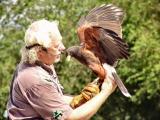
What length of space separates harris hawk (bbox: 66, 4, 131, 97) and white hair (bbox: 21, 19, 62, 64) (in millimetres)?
240

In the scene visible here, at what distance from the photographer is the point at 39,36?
419cm

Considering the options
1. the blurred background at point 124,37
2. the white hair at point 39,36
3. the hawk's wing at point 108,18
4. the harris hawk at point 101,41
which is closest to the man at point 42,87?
the white hair at point 39,36

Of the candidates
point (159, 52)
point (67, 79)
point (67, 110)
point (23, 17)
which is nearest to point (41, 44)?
point (67, 110)

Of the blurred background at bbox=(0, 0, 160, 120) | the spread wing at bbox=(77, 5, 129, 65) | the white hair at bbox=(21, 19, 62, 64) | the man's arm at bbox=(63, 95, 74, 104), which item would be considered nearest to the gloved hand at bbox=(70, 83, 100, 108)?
the man's arm at bbox=(63, 95, 74, 104)

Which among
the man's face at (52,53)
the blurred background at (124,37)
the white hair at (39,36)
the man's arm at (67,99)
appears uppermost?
the white hair at (39,36)

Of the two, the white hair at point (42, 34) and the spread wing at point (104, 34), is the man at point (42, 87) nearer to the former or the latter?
the white hair at point (42, 34)

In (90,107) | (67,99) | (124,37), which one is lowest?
(124,37)

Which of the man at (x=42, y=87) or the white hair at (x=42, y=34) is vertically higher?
the white hair at (x=42, y=34)

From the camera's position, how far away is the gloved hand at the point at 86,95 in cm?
423

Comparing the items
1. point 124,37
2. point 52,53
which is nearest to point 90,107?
point 52,53

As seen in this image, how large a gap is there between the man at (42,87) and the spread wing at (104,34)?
17 centimetres

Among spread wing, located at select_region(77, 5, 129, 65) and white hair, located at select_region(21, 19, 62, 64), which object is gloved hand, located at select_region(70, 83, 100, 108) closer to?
spread wing, located at select_region(77, 5, 129, 65)

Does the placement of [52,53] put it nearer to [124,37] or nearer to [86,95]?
[86,95]

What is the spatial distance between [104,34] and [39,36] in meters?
0.41
